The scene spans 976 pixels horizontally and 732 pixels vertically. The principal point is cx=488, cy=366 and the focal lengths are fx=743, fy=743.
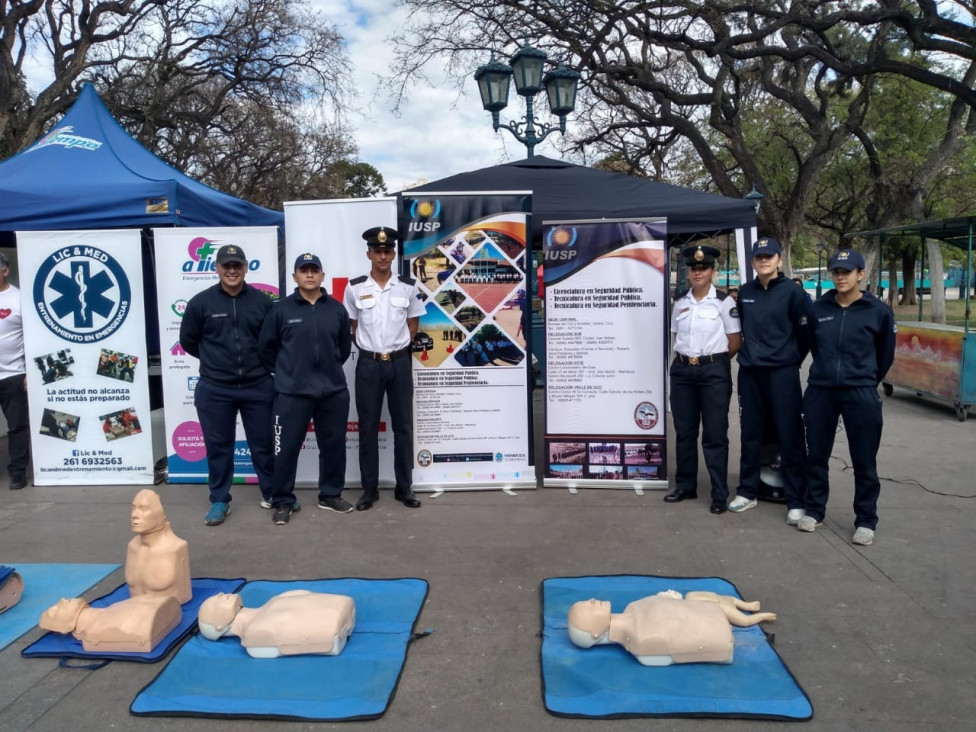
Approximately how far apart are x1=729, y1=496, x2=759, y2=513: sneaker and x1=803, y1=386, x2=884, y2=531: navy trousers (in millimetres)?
497

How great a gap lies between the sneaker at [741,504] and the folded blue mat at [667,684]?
198cm

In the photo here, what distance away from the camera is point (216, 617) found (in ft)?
11.1

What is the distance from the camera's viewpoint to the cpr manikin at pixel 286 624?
325 cm

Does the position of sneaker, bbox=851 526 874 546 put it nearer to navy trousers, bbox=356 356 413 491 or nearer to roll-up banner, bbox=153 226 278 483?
navy trousers, bbox=356 356 413 491

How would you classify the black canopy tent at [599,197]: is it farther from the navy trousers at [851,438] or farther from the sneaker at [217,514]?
the sneaker at [217,514]

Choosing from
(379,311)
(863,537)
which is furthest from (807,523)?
(379,311)

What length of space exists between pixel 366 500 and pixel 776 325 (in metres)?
3.21

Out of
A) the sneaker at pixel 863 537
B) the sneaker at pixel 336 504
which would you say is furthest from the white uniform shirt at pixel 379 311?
the sneaker at pixel 863 537

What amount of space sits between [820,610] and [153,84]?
22318 millimetres

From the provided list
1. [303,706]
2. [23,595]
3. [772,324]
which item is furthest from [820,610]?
[23,595]

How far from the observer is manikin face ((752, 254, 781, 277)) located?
16.6ft

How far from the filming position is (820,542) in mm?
4734

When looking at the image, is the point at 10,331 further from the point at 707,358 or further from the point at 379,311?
the point at 707,358

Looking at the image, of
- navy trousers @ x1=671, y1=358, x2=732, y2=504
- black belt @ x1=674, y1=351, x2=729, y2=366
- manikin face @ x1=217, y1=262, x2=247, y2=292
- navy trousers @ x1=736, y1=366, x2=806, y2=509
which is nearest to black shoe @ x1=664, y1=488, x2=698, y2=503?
navy trousers @ x1=671, y1=358, x2=732, y2=504
